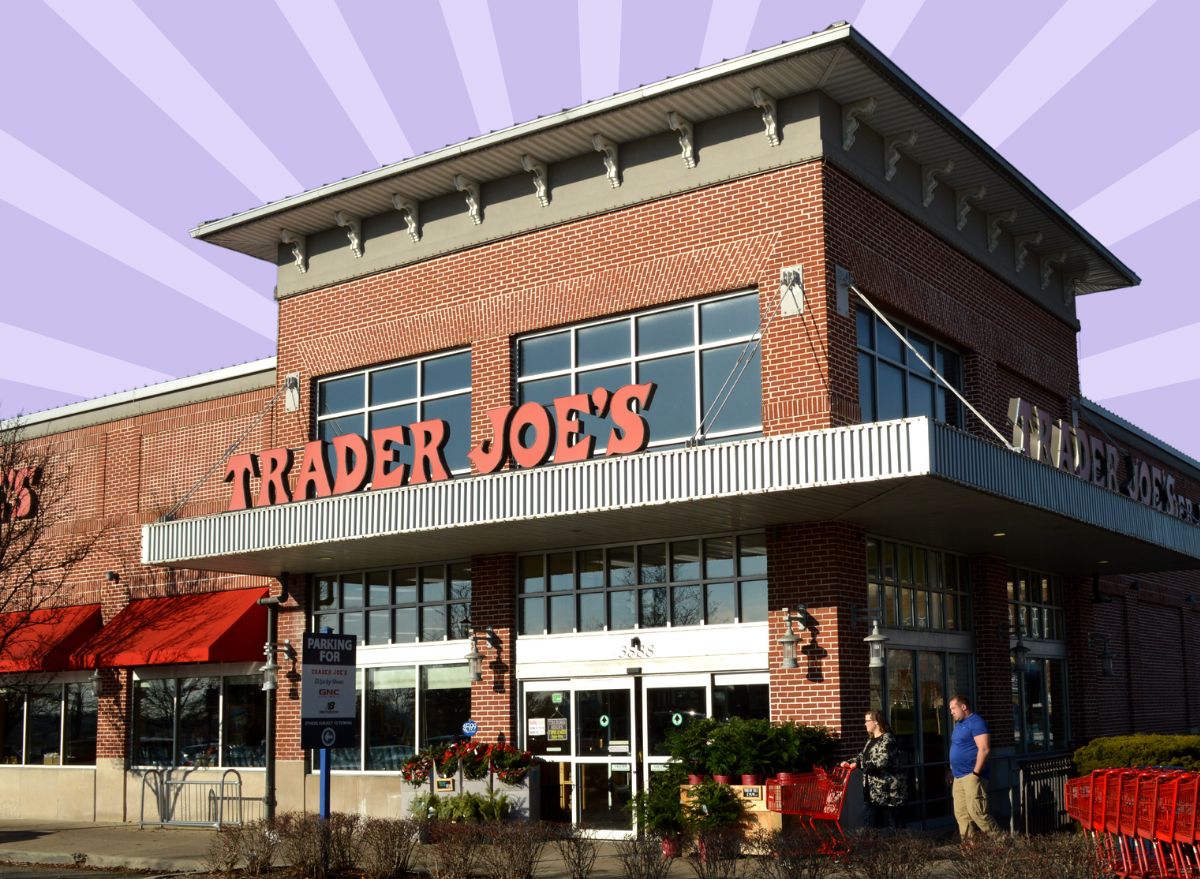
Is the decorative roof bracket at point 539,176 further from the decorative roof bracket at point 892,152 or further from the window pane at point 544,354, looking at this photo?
the decorative roof bracket at point 892,152

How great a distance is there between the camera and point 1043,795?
2000cm

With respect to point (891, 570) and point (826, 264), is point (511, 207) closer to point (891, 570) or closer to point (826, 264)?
point (826, 264)

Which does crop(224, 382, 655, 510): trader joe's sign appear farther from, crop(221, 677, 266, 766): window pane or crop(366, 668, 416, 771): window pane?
crop(221, 677, 266, 766): window pane

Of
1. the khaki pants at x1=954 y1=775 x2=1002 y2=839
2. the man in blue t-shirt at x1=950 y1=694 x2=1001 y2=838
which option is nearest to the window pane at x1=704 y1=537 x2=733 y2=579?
the man in blue t-shirt at x1=950 y1=694 x2=1001 y2=838

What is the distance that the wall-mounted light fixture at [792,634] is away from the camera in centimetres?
1914

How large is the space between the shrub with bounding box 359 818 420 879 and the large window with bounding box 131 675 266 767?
10471 mm

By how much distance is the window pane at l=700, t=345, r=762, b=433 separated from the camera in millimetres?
20016

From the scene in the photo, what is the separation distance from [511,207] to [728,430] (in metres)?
5.77

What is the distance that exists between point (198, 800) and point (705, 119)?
50.3ft

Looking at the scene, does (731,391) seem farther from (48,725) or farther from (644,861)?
(48,725)

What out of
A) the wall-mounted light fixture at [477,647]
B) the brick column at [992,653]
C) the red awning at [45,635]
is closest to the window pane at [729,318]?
the wall-mounted light fixture at [477,647]

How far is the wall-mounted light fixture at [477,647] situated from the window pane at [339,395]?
4.91 metres

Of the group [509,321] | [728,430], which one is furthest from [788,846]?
[509,321]

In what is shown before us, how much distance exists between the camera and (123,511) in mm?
29500
